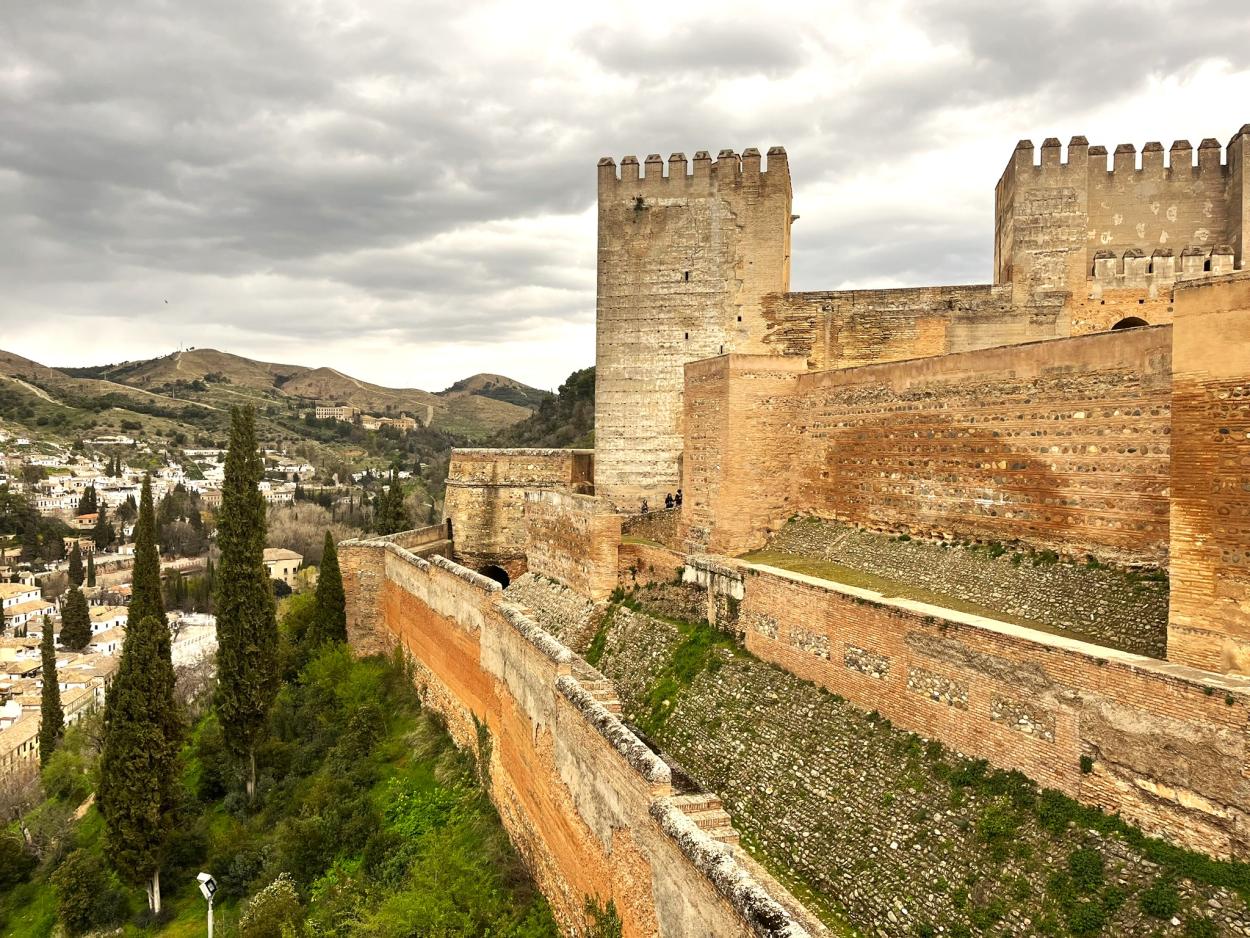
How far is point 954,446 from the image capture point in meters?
10.2

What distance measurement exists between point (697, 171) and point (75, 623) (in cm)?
4982

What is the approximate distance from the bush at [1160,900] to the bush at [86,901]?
15.8 m

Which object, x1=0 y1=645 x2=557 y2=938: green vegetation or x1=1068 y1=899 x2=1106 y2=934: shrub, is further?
x1=0 y1=645 x2=557 y2=938: green vegetation

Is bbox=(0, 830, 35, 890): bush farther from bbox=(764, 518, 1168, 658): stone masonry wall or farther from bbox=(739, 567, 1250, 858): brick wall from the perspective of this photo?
bbox=(739, 567, 1250, 858): brick wall

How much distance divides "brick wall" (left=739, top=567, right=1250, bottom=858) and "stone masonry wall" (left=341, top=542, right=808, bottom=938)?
2743 mm

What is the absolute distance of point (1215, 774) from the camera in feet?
16.5

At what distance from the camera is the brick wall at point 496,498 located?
68.1ft

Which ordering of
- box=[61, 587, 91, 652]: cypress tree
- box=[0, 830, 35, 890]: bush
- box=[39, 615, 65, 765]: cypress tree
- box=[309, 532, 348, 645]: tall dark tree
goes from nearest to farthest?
box=[0, 830, 35, 890]: bush < box=[309, 532, 348, 645]: tall dark tree < box=[39, 615, 65, 765]: cypress tree < box=[61, 587, 91, 652]: cypress tree

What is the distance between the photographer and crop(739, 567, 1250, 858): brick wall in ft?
16.6

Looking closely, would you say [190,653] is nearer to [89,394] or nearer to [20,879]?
[20,879]

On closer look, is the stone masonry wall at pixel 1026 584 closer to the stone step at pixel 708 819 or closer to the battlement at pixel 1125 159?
the stone step at pixel 708 819

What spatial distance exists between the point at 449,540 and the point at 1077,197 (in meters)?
16.4

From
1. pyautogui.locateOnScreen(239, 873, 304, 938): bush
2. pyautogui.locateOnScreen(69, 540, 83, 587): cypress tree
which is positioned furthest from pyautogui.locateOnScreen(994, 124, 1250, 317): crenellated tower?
pyautogui.locateOnScreen(69, 540, 83, 587): cypress tree

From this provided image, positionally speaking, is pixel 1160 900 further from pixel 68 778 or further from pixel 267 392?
pixel 267 392
